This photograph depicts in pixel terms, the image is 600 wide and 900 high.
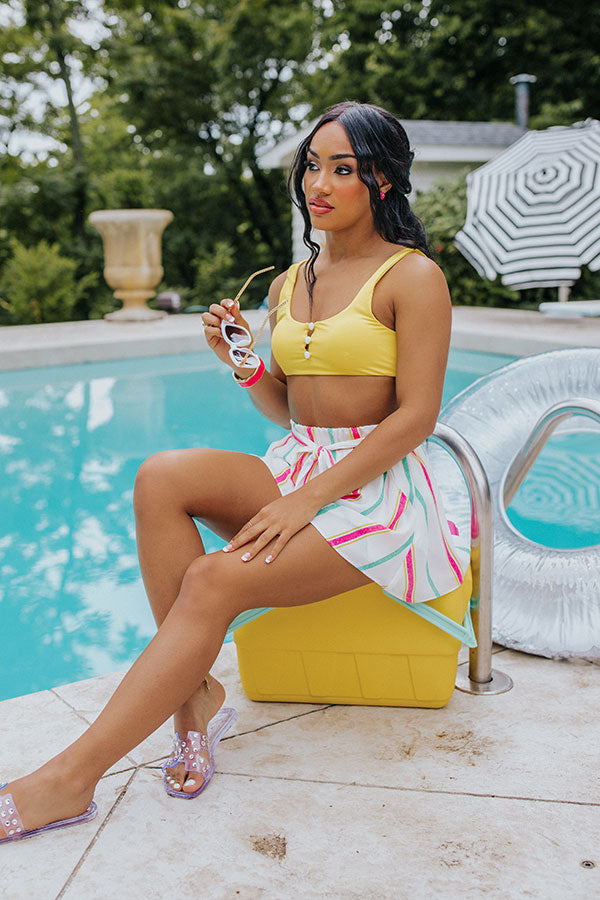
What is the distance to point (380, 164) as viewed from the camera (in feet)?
6.56

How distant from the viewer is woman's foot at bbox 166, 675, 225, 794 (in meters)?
1.85

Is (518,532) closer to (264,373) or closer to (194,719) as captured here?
(264,373)

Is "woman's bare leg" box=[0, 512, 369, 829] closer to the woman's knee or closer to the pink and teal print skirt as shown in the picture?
the woman's knee

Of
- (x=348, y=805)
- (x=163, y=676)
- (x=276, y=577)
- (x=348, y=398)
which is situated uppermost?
(x=348, y=398)

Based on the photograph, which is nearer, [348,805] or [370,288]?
[348,805]

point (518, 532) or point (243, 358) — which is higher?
point (243, 358)

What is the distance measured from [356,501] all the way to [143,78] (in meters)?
16.2

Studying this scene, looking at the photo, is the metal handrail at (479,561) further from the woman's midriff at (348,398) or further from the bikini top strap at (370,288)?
the bikini top strap at (370,288)

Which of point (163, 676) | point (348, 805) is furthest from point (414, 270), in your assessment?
point (348, 805)

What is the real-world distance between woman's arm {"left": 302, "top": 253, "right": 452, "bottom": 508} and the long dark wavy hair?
18 centimetres

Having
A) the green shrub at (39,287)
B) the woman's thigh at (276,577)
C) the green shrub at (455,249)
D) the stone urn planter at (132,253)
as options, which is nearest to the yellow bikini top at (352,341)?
the woman's thigh at (276,577)

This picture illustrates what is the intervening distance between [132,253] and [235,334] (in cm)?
909

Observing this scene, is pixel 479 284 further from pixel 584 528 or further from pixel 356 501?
pixel 356 501

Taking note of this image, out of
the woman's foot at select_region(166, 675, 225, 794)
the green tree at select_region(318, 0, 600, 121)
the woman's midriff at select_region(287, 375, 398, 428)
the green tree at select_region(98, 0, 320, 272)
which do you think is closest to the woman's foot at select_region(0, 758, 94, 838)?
the woman's foot at select_region(166, 675, 225, 794)
